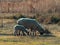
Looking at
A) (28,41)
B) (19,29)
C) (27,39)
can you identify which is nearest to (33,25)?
(19,29)

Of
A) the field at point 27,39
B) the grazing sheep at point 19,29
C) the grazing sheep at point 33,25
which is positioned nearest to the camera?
the field at point 27,39

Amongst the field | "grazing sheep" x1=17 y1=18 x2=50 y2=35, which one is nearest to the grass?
the field

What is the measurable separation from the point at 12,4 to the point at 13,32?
11709mm

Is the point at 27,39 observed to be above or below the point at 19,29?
below

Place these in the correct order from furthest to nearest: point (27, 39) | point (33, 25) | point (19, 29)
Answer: point (33, 25), point (19, 29), point (27, 39)

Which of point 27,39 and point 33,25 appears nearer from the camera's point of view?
point 27,39

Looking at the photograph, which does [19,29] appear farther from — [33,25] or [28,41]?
[28,41]

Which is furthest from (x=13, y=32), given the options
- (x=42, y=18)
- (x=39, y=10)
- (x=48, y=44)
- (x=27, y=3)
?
(x=27, y=3)

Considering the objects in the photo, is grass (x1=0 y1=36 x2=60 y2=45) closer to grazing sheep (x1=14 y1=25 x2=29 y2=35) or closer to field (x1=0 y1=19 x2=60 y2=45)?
field (x1=0 y1=19 x2=60 y2=45)

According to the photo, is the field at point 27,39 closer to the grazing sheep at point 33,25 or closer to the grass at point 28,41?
the grass at point 28,41

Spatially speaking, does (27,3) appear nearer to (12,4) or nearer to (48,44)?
(12,4)

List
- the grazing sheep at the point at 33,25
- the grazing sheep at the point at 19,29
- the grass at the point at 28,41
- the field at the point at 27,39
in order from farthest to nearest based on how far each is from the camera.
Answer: the grazing sheep at the point at 33,25 < the grazing sheep at the point at 19,29 < the field at the point at 27,39 < the grass at the point at 28,41

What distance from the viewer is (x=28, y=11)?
31.3 meters

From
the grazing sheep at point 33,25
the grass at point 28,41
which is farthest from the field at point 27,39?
the grazing sheep at point 33,25
